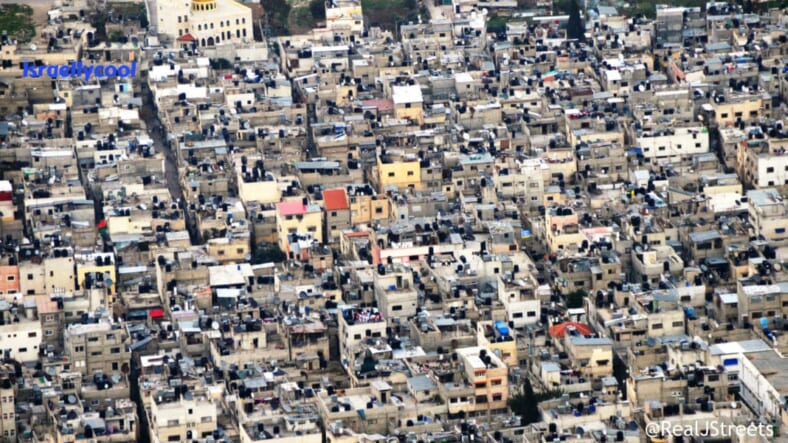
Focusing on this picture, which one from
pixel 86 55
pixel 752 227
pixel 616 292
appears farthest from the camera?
pixel 86 55

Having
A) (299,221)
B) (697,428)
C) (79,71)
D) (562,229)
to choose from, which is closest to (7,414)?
(299,221)

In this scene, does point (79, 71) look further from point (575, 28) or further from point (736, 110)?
point (736, 110)

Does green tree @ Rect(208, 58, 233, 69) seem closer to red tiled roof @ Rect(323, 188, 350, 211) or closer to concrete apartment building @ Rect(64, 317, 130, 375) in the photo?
red tiled roof @ Rect(323, 188, 350, 211)

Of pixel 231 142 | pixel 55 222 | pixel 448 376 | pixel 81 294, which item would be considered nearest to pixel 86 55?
pixel 231 142

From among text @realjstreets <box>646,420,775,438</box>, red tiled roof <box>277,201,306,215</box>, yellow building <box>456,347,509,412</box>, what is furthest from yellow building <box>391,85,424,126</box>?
text @realjstreets <box>646,420,775,438</box>

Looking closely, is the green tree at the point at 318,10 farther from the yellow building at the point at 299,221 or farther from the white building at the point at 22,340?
the white building at the point at 22,340

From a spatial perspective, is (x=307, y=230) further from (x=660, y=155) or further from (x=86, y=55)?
(x=86, y=55)
